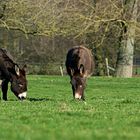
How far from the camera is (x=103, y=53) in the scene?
Result: 172 feet

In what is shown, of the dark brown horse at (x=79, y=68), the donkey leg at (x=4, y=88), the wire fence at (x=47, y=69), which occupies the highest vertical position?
the dark brown horse at (x=79, y=68)

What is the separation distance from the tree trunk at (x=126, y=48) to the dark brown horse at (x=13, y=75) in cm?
1841

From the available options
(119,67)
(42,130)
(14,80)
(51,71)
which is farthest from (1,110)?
(51,71)

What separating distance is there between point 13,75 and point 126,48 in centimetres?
2175

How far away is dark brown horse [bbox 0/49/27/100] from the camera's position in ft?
64.1

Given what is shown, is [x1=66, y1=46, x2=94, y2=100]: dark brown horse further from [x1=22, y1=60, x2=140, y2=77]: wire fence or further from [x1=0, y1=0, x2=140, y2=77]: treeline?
[x1=22, y1=60, x2=140, y2=77]: wire fence

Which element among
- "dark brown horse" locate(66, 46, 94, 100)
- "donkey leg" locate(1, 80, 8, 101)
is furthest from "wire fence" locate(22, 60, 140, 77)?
"donkey leg" locate(1, 80, 8, 101)

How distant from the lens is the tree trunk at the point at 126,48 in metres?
37.6

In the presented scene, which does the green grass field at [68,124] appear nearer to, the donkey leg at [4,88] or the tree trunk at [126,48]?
the donkey leg at [4,88]

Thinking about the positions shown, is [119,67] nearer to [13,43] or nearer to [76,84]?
[13,43]

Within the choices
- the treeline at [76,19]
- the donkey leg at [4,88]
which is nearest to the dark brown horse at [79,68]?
the donkey leg at [4,88]

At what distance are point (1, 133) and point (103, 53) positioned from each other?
143 feet

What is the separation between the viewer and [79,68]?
63.7 ft

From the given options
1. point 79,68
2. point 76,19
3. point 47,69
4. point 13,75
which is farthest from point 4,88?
point 47,69
